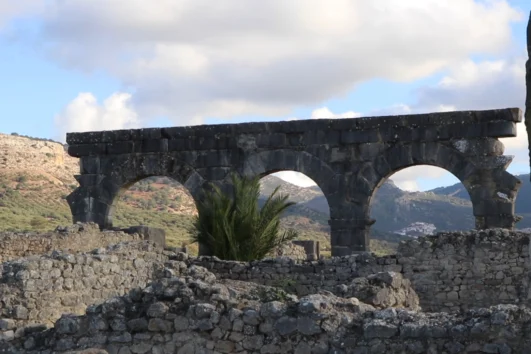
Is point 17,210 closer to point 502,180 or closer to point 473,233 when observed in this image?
point 502,180

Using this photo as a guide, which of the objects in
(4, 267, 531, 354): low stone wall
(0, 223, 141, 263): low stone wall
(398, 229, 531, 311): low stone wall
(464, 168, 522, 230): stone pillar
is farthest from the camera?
(464, 168, 522, 230): stone pillar

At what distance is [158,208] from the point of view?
58.0 meters

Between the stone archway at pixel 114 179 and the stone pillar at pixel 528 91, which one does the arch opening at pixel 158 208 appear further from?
the stone pillar at pixel 528 91

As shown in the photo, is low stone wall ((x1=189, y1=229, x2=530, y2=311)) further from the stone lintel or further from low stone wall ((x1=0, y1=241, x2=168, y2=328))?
the stone lintel

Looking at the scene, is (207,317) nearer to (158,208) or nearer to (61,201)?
(61,201)

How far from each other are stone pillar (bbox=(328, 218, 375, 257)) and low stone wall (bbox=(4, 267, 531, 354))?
11825mm

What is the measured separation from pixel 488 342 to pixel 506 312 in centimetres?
24

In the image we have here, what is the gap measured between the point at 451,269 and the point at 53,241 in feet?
18.8

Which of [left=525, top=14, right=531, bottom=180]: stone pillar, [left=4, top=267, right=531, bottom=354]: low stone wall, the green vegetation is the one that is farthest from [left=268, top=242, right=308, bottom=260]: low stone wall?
the green vegetation

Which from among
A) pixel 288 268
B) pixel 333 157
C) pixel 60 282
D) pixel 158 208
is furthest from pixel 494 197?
pixel 158 208

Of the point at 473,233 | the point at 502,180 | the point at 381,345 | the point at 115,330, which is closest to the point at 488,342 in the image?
the point at 381,345

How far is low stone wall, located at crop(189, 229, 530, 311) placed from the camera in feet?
50.2

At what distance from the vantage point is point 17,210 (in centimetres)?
4650

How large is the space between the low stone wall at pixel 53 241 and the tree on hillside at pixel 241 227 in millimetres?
1943
